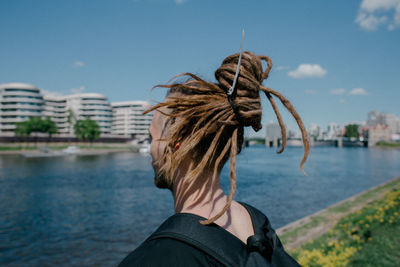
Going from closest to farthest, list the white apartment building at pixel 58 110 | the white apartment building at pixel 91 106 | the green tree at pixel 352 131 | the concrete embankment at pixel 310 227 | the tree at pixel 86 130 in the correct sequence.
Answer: the concrete embankment at pixel 310 227 < the tree at pixel 86 130 < the white apartment building at pixel 58 110 < the white apartment building at pixel 91 106 < the green tree at pixel 352 131

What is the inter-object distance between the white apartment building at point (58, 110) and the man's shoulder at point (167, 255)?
13246 cm

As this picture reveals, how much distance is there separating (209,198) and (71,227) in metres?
12.7

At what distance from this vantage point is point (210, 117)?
137 centimetres

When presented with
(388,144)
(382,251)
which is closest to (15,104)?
(382,251)

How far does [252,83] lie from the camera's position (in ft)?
4.63

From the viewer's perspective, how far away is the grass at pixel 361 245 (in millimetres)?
5230

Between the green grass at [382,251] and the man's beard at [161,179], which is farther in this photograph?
the green grass at [382,251]

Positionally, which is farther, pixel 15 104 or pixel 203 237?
pixel 15 104

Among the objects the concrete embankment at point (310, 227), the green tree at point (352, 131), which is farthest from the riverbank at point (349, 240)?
the green tree at point (352, 131)

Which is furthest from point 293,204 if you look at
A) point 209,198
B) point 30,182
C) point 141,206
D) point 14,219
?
point 30,182

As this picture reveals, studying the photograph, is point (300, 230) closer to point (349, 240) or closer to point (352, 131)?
point (349, 240)

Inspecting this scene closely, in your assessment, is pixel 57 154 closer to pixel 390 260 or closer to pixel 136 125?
pixel 390 260

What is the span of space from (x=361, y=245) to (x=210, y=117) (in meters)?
6.16

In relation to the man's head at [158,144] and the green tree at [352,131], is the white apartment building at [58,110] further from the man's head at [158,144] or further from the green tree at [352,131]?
the green tree at [352,131]
